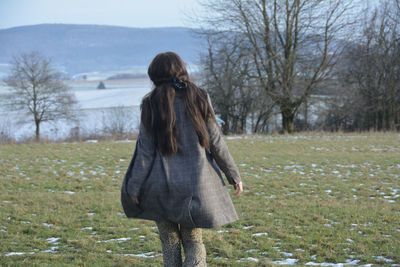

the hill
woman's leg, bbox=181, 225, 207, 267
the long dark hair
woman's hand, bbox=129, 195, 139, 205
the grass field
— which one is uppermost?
the hill

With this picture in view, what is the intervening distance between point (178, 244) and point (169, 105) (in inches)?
40.1

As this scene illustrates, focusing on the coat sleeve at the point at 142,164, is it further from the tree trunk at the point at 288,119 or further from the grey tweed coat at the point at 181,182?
the tree trunk at the point at 288,119

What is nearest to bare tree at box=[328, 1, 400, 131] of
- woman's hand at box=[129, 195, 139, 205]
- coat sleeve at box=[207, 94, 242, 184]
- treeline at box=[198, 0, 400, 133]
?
treeline at box=[198, 0, 400, 133]

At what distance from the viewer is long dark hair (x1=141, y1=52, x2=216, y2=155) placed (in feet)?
8.16

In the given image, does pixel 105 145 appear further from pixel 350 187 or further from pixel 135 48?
pixel 135 48

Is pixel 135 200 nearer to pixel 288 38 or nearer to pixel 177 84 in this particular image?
pixel 177 84

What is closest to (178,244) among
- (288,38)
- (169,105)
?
(169,105)

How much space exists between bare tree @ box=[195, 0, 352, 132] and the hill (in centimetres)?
8966

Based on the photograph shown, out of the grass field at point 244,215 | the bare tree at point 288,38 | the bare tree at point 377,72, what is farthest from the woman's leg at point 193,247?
the bare tree at point 377,72

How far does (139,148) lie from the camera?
258 centimetres

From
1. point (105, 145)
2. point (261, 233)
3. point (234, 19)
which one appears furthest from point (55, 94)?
point (261, 233)

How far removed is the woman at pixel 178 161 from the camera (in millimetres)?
2473

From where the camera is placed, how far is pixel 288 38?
Answer: 22375 mm

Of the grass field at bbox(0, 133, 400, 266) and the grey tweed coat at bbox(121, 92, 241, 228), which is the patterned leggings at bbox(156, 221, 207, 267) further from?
the grass field at bbox(0, 133, 400, 266)
